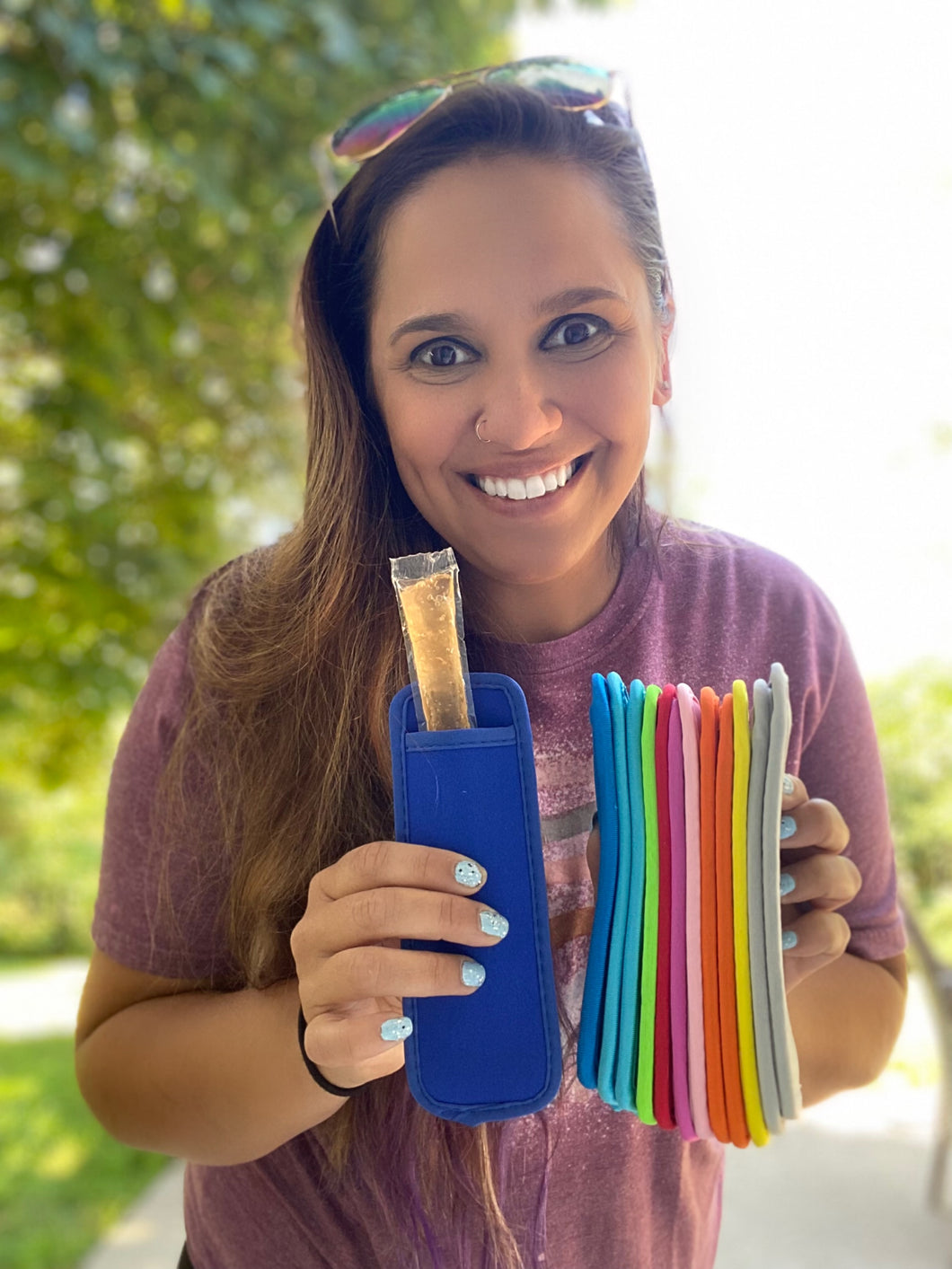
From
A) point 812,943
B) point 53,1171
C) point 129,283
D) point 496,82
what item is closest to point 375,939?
point 812,943

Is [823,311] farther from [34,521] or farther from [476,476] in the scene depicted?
[34,521]

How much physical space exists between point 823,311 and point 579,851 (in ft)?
1.55

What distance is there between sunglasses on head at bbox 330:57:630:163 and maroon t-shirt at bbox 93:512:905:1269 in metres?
0.27

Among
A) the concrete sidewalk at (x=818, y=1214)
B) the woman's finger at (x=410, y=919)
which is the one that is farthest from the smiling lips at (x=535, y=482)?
the concrete sidewalk at (x=818, y=1214)

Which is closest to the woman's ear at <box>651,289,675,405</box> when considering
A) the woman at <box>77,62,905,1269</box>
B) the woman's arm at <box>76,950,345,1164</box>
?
the woman at <box>77,62,905,1269</box>

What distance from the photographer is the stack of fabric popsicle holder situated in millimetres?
469

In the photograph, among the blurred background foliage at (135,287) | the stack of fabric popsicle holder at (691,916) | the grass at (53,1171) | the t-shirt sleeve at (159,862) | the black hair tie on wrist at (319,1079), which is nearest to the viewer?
the stack of fabric popsicle holder at (691,916)

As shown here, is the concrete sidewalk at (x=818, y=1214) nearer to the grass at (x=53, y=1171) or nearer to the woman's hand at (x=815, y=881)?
the grass at (x=53, y=1171)

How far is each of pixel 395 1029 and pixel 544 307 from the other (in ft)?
1.21

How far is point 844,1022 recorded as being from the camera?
710mm

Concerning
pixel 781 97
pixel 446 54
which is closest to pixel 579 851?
pixel 781 97

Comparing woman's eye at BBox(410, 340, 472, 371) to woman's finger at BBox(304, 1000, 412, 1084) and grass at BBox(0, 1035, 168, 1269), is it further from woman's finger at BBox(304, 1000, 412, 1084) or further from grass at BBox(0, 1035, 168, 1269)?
grass at BBox(0, 1035, 168, 1269)

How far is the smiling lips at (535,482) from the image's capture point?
537mm

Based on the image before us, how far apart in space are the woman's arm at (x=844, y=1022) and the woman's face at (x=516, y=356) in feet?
1.17
